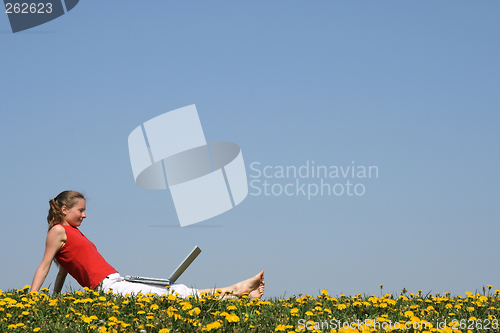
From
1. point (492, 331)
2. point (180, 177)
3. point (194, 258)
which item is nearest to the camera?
point (492, 331)

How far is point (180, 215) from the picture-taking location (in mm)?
9391

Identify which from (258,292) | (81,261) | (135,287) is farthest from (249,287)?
(81,261)

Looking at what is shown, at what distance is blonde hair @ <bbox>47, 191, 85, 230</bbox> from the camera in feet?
23.6

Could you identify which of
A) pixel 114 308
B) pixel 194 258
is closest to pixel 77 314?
pixel 114 308

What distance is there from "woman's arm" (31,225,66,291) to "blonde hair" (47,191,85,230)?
27cm

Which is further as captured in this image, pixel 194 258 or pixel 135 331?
pixel 194 258

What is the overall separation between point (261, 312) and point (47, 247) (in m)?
3.45

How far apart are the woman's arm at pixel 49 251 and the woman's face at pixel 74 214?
0.92 feet

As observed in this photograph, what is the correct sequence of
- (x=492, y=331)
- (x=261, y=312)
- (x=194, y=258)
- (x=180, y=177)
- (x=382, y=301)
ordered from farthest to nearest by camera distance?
(x=180, y=177), (x=194, y=258), (x=382, y=301), (x=261, y=312), (x=492, y=331)

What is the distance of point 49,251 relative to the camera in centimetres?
679

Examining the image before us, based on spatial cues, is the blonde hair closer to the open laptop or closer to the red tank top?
the red tank top

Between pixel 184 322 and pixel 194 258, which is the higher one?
pixel 194 258

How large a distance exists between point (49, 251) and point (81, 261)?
0.48 metres

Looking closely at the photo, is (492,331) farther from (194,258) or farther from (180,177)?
(180,177)
